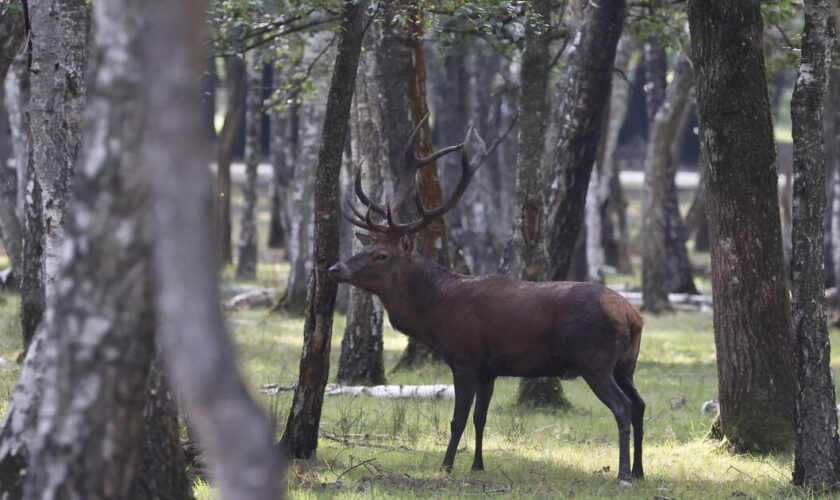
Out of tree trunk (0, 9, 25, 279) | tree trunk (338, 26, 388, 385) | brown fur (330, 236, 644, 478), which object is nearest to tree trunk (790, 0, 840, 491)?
brown fur (330, 236, 644, 478)

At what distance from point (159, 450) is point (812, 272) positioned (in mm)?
4471

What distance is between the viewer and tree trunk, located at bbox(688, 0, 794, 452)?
8773 millimetres

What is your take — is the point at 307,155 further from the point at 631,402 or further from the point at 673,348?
the point at 631,402

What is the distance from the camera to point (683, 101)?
771 inches

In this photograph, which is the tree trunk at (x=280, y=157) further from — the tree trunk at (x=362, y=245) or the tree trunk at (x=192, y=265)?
the tree trunk at (x=192, y=265)

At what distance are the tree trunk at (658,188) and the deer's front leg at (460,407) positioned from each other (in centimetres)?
1216

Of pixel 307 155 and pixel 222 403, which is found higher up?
pixel 307 155

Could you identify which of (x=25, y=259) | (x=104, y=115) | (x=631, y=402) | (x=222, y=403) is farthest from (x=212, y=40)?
(x=222, y=403)

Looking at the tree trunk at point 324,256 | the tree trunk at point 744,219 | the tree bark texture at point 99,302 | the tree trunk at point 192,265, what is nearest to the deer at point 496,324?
the tree trunk at point 324,256

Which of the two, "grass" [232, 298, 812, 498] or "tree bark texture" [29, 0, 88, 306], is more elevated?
"tree bark texture" [29, 0, 88, 306]

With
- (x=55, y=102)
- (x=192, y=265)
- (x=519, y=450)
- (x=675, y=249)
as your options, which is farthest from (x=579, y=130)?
(x=675, y=249)

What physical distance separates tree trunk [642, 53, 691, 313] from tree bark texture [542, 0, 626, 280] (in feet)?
23.5

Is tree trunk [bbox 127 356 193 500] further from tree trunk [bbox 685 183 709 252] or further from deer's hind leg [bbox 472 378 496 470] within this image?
tree trunk [bbox 685 183 709 252]

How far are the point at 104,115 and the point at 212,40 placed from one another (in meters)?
8.75
